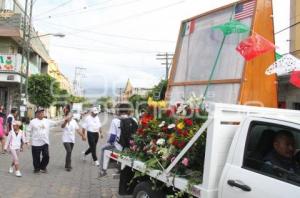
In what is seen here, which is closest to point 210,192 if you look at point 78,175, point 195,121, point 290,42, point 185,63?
point 195,121

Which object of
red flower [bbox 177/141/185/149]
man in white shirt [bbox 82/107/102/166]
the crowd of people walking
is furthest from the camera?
man in white shirt [bbox 82/107/102/166]

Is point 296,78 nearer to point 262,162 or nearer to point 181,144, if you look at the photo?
point 181,144

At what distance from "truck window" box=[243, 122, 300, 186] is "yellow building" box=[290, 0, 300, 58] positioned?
47.4ft

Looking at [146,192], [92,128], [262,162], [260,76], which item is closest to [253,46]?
[260,76]

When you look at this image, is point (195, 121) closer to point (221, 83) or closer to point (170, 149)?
point (170, 149)

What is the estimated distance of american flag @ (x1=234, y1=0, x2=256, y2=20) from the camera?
7.18 metres

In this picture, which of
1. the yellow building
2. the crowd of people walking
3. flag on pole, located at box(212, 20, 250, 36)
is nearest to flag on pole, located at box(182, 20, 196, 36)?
flag on pole, located at box(212, 20, 250, 36)

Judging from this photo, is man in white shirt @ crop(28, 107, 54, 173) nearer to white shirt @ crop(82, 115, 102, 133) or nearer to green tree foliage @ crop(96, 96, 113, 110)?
white shirt @ crop(82, 115, 102, 133)

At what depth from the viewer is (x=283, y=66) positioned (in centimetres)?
659

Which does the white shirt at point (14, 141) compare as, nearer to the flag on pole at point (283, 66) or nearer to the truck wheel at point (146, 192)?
the truck wheel at point (146, 192)

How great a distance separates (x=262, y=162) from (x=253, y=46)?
2.42 metres

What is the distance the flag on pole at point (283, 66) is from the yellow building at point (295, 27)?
12138mm

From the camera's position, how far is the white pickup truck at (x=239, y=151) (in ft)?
14.4

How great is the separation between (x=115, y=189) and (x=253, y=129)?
5.33 meters
